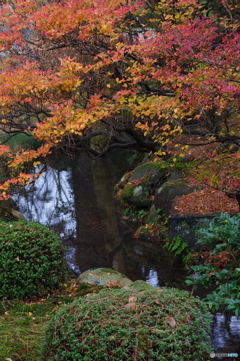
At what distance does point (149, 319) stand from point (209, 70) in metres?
5.06

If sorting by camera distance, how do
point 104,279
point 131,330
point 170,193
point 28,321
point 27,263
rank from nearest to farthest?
point 131,330 < point 28,321 < point 27,263 < point 104,279 < point 170,193

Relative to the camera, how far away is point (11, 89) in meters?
7.84

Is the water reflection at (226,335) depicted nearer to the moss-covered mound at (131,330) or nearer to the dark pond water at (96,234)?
the dark pond water at (96,234)

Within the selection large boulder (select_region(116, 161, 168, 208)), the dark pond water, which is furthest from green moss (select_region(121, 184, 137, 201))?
the dark pond water

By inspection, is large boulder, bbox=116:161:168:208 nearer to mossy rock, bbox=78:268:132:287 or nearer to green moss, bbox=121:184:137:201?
green moss, bbox=121:184:137:201

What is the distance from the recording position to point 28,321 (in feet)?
16.2

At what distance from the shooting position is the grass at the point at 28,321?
3.88 metres

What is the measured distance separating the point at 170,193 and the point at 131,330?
764 centimetres

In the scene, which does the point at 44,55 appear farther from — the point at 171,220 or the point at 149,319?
the point at 149,319

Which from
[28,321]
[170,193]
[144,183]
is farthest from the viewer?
[144,183]

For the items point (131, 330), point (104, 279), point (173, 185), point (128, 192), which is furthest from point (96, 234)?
point (131, 330)

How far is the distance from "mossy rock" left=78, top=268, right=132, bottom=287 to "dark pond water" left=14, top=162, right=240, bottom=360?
55.0 inches

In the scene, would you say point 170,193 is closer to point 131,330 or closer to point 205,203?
point 205,203

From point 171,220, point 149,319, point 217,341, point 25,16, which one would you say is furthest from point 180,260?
point 25,16
